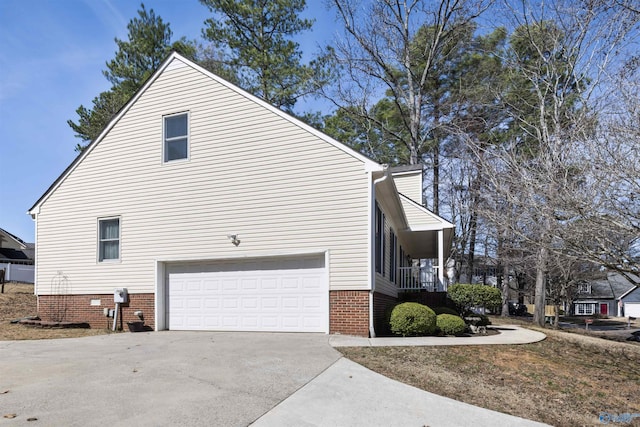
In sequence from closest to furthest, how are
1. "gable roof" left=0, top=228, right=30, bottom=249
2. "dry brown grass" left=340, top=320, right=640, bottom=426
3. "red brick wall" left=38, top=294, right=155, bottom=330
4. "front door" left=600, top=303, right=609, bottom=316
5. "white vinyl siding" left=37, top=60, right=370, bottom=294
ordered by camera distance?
"dry brown grass" left=340, top=320, right=640, bottom=426, "white vinyl siding" left=37, top=60, right=370, bottom=294, "red brick wall" left=38, top=294, right=155, bottom=330, "gable roof" left=0, top=228, right=30, bottom=249, "front door" left=600, top=303, right=609, bottom=316

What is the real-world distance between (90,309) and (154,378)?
846cm

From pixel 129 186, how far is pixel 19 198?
1232 centimetres

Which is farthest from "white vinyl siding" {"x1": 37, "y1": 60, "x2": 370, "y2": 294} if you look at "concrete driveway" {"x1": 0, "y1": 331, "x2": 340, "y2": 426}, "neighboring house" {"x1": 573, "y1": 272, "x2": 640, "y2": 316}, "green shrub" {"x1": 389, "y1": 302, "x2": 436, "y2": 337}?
"neighboring house" {"x1": 573, "y1": 272, "x2": 640, "y2": 316}

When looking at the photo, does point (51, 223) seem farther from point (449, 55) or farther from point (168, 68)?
point (449, 55)

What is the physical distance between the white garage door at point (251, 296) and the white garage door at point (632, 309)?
188 ft

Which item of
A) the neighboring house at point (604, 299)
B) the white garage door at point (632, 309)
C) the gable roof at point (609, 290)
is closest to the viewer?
the white garage door at point (632, 309)

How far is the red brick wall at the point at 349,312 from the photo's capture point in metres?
10.4

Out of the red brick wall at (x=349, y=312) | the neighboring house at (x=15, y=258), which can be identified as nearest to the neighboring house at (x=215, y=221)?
the red brick wall at (x=349, y=312)

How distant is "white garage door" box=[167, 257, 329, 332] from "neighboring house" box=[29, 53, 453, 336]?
0.03 m

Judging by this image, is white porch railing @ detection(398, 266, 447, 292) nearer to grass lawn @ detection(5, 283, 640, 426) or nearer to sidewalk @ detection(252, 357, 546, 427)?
grass lawn @ detection(5, 283, 640, 426)

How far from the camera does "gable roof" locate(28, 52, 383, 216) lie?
10.9 meters

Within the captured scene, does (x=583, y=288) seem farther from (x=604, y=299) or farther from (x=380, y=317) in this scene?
(x=380, y=317)

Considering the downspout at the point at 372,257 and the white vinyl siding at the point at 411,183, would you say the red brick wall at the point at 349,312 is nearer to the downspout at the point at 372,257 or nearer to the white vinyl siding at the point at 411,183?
the downspout at the point at 372,257

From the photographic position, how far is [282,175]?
11.6 metres
